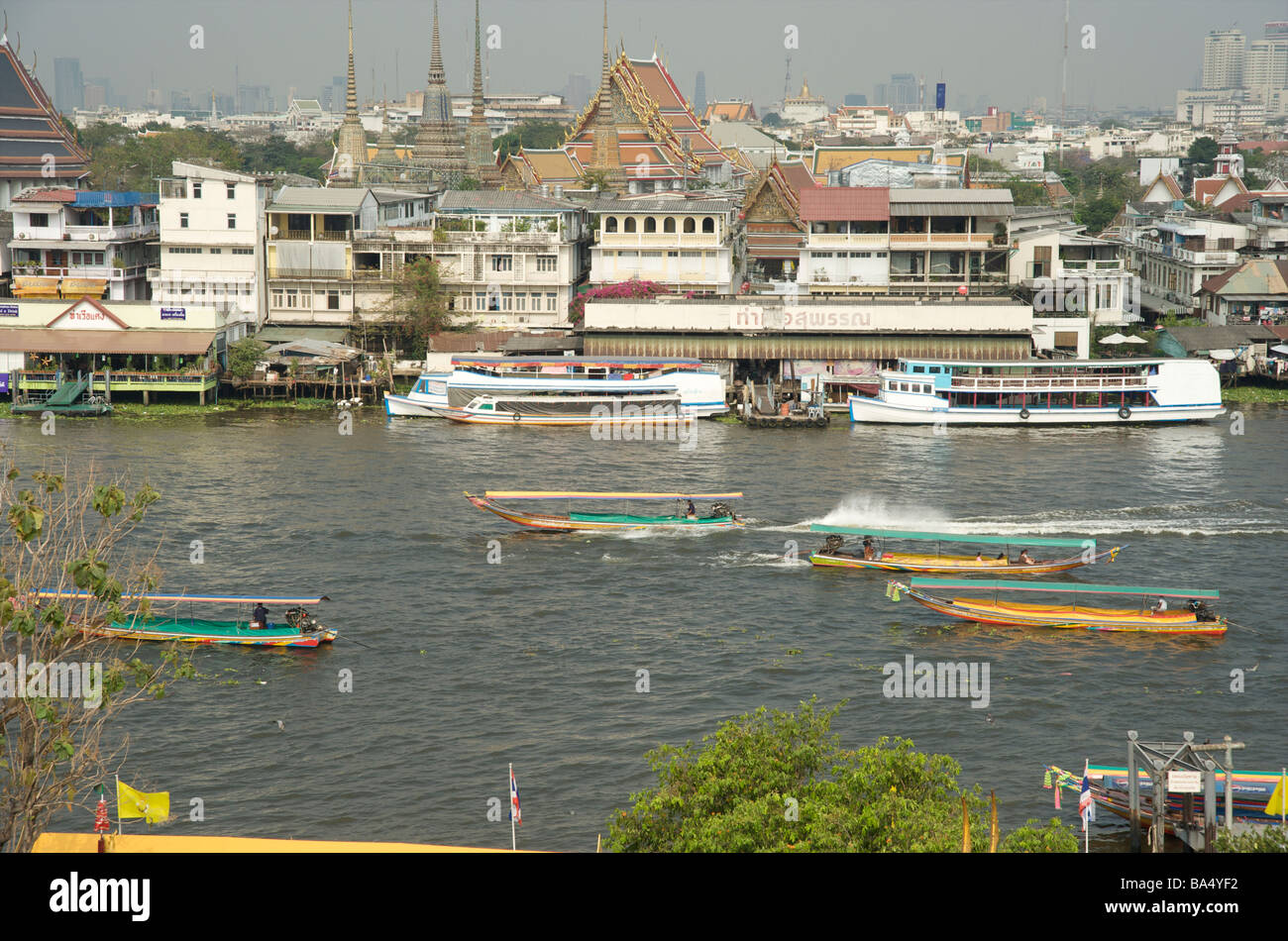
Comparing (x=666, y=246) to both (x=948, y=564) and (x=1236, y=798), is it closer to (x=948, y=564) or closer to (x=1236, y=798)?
(x=948, y=564)

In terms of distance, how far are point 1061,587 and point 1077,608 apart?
157cm

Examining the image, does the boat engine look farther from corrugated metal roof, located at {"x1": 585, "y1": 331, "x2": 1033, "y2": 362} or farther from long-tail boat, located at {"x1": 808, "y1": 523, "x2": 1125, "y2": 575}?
corrugated metal roof, located at {"x1": 585, "y1": 331, "x2": 1033, "y2": 362}

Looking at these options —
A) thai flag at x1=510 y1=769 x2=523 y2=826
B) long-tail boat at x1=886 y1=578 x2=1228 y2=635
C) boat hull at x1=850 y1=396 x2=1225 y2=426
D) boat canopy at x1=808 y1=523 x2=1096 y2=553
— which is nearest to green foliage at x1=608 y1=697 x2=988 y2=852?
thai flag at x1=510 y1=769 x2=523 y2=826

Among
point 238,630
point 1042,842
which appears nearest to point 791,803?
point 1042,842

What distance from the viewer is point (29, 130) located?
91625 millimetres

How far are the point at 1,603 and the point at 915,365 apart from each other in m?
46.1

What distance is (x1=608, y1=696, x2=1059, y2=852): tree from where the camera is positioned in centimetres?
1692

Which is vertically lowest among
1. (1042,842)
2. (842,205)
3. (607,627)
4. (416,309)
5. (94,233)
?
(607,627)

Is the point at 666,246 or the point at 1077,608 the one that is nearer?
the point at 1077,608

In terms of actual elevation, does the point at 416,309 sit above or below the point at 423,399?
above

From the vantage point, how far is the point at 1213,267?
72.5 m

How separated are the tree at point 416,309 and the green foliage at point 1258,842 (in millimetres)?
50853

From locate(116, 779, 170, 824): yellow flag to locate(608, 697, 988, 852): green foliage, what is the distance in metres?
7.22

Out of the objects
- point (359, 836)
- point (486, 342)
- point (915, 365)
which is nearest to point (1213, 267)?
point (915, 365)
